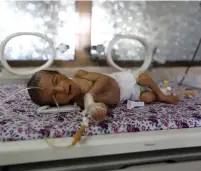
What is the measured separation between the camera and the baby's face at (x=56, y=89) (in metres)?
0.94

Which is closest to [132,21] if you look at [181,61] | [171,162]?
[181,61]

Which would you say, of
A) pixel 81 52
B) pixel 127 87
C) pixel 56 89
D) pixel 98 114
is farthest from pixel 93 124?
pixel 81 52

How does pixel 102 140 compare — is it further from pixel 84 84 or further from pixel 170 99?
pixel 170 99

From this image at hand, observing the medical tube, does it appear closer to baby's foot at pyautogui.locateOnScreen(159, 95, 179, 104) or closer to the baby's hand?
the baby's hand

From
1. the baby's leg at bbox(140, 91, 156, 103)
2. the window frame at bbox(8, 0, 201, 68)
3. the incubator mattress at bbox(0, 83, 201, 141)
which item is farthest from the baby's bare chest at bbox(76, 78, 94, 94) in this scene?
the window frame at bbox(8, 0, 201, 68)

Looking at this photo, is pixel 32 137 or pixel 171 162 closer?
pixel 32 137

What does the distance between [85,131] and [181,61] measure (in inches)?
49.4

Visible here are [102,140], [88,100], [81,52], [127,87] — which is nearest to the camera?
[102,140]

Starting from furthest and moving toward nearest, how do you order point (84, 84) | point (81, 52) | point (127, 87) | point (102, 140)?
point (81, 52)
point (127, 87)
point (84, 84)
point (102, 140)

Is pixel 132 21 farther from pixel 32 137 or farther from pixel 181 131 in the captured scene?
pixel 32 137

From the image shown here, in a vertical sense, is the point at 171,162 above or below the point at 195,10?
below

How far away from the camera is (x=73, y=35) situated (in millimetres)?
1724

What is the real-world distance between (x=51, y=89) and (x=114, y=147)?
279 millimetres

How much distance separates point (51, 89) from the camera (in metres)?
0.94
